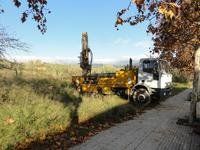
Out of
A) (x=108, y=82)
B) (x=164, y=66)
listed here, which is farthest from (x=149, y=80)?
(x=108, y=82)

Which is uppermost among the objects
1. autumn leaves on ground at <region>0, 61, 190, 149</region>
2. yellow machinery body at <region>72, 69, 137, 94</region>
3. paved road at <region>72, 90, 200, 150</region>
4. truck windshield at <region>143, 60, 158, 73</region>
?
truck windshield at <region>143, 60, 158, 73</region>

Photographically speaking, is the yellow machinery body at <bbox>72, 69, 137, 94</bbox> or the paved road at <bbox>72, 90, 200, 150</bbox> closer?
the paved road at <bbox>72, 90, 200, 150</bbox>

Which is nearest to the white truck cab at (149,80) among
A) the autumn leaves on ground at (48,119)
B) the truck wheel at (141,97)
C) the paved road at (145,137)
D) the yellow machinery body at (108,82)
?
the truck wheel at (141,97)

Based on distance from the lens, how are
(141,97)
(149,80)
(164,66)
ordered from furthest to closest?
(164,66) < (149,80) < (141,97)

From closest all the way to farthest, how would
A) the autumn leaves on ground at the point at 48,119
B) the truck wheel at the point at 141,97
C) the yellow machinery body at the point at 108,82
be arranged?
the autumn leaves on ground at the point at 48,119
the truck wheel at the point at 141,97
the yellow machinery body at the point at 108,82

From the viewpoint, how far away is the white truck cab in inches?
960

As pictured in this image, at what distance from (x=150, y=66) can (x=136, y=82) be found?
4.38ft

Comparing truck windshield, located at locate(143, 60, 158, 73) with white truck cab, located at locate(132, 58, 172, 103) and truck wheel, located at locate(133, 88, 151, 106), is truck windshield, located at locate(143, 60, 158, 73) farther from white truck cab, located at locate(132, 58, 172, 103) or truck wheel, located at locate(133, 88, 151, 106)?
truck wheel, located at locate(133, 88, 151, 106)

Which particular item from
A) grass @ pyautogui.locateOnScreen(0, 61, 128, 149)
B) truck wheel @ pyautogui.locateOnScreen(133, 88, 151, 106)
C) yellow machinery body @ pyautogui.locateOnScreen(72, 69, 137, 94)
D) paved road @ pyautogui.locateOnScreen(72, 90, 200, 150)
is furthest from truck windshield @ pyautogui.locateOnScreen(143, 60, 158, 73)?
paved road @ pyautogui.locateOnScreen(72, 90, 200, 150)

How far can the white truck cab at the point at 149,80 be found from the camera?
24375 mm

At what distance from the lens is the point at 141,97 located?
24.4m

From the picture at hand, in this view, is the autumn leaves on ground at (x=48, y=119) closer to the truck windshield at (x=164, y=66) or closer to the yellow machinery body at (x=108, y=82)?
the yellow machinery body at (x=108, y=82)

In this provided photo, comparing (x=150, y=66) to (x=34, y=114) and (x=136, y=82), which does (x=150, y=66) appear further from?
(x=34, y=114)

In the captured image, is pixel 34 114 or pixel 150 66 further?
pixel 150 66
